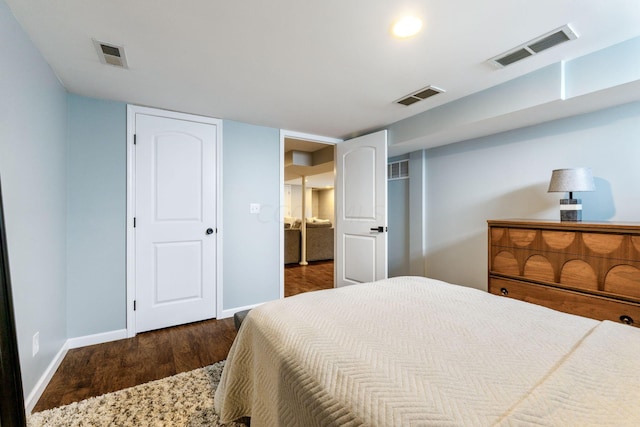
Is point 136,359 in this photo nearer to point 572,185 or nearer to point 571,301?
point 571,301

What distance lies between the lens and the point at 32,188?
1.66 m

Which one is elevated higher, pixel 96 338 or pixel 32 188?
pixel 32 188

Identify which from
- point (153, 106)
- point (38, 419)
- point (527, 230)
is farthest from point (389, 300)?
point (153, 106)

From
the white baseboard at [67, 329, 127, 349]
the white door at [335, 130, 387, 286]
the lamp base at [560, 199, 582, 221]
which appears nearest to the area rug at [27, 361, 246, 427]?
the white baseboard at [67, 329, 127, 349]

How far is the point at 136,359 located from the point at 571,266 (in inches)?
125

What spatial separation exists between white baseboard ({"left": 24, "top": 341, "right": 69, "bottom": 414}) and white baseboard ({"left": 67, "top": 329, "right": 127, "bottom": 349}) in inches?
2.0

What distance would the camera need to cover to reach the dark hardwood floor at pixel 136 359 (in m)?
1.79

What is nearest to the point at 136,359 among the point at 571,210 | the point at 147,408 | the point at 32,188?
the point at 147,408

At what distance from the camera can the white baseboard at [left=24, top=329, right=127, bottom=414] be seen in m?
1.61

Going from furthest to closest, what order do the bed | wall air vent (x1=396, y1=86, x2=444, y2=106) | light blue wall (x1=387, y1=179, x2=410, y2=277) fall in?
light blue wall (x1=387, y1=179, x2=410, y2=277) → wall air vent (x1=396, y1=86, x2=444, y2=106) → the bed

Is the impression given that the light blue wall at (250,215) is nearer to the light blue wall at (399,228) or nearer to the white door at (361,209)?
the white door at (361,209)

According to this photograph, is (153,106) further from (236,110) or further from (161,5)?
(161,5)

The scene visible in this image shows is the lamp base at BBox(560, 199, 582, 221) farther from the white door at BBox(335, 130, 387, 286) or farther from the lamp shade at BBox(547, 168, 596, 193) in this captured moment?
the white door at BBox(335, 130, 387, 286)

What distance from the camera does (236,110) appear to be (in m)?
2.75
